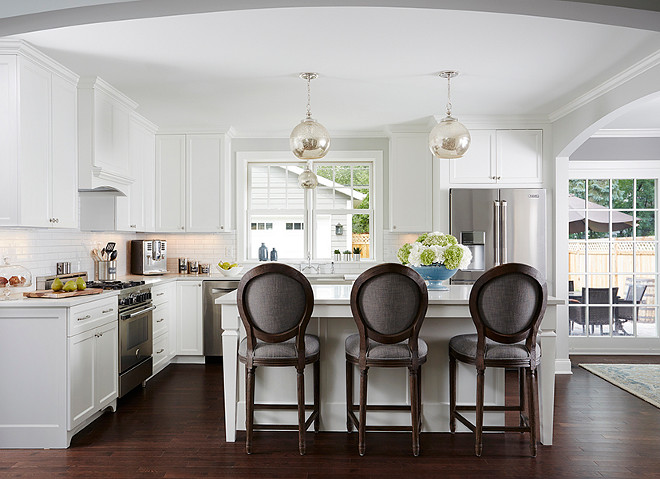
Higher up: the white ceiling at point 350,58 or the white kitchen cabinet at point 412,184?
the white ceiling at point 350,58

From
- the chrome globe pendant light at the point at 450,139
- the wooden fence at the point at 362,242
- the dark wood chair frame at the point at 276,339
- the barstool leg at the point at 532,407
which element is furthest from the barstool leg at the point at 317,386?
the wooden fence at the point at 362,242

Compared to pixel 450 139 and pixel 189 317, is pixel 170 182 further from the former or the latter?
pixel 450 139

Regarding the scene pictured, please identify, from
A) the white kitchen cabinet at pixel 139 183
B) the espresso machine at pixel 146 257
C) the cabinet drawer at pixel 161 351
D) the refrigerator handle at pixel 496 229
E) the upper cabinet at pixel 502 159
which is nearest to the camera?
the cabinet drawer at pixel 161 351

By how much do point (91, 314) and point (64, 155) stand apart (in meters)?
1.27

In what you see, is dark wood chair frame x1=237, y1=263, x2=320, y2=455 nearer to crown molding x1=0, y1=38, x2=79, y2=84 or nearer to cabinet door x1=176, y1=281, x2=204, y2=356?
crown molding x1=0, y1=38, x2=79, y2=84

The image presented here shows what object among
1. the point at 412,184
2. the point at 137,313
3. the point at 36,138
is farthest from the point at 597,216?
the point at 36,138

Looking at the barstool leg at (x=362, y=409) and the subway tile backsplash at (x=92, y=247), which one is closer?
the barstool leg at (x=362, y=409)

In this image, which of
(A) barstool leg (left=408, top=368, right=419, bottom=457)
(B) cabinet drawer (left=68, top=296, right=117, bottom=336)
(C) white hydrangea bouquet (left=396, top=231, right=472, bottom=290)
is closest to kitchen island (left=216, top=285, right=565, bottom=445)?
(C) white hydrangea bouquet (left=396, top=231, right=472, bottom=290)

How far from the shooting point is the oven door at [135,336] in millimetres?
4094

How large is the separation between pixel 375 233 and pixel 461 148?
2578 millimetres

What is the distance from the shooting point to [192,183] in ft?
19.6

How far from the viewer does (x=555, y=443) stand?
3322mm

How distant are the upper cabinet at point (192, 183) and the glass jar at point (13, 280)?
2.32 meters

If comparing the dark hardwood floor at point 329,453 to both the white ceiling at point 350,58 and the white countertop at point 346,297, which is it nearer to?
the white countertop at point 346,297
